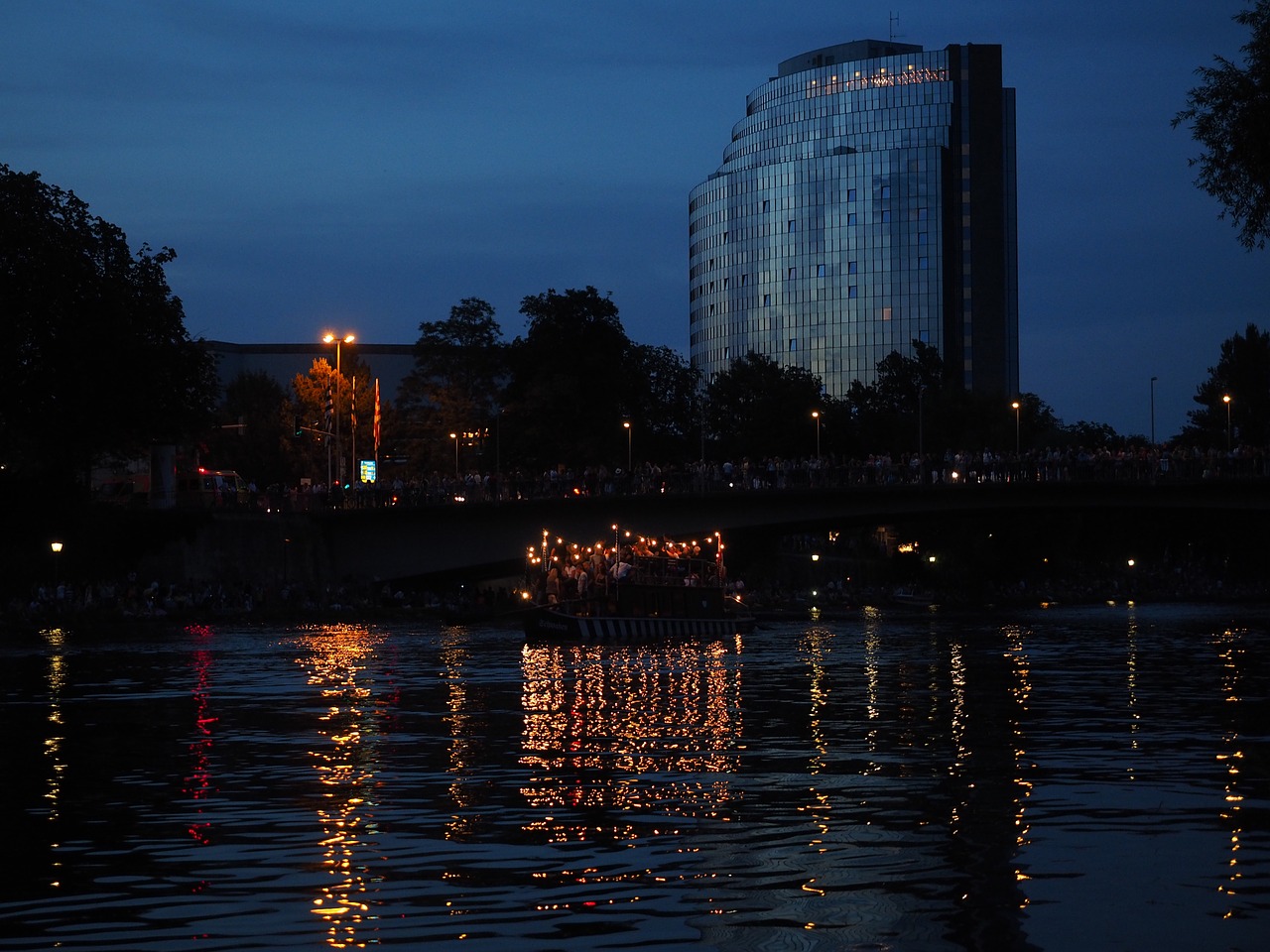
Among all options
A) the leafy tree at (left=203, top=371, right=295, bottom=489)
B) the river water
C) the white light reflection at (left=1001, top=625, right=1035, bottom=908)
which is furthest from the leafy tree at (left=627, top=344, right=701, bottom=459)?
the river water

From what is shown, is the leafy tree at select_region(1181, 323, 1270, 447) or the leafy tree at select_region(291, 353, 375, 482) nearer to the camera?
the leafy tree at select_region(291, 353, 375, 482)

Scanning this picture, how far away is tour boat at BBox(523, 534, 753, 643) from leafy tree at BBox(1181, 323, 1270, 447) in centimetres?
8134

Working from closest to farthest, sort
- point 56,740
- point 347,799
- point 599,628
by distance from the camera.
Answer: point 347,799
point 56,740
point 599,628

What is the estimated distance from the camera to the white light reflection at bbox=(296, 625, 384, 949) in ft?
52.4

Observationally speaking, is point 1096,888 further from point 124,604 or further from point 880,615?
point 880,615

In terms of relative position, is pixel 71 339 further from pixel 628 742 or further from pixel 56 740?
pixel 628 742

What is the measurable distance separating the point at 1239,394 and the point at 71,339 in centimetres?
10537

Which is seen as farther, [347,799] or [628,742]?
[628,742]

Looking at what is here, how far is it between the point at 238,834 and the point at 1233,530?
449 ft

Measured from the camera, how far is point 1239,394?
15250 centimetres

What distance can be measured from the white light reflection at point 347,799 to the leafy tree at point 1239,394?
112 m

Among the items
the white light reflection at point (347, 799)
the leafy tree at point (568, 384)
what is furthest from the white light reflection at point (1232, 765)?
the leafy tree at point (568, 384)

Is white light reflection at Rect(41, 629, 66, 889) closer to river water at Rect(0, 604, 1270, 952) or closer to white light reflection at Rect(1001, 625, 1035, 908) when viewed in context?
river water at Rect(0, 604, 1270, 952)

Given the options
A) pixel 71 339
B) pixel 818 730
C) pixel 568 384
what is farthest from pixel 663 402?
pixel 818 730
